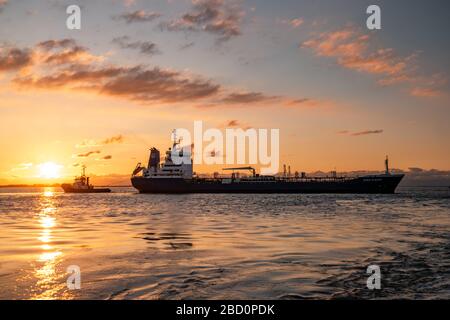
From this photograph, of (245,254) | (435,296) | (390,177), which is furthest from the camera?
(390,177)

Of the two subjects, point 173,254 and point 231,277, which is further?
point 173,254

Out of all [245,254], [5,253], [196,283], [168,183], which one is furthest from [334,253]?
[168,183]

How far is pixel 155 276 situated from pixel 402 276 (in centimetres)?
698

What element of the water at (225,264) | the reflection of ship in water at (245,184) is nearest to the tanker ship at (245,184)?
the reflection of ship in water at (245,184)

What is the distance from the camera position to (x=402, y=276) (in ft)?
38.5
